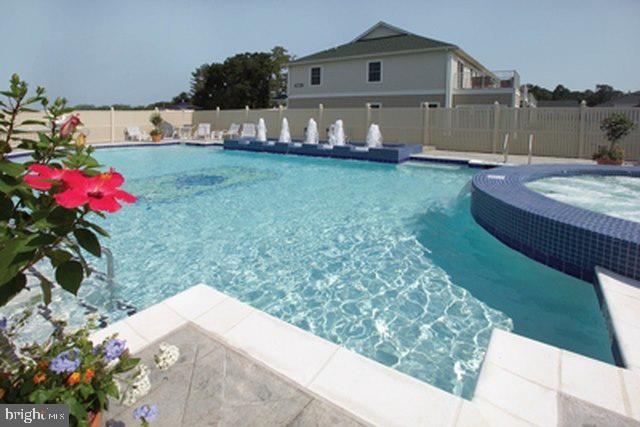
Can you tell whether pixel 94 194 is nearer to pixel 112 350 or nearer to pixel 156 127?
pixel 112 350

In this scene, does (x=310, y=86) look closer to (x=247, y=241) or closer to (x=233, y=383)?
(x=247, y=241)

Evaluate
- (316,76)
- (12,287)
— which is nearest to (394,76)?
(316,76)

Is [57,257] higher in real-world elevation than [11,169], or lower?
lower

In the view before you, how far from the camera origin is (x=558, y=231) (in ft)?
14.5

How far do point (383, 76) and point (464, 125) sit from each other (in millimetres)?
7182

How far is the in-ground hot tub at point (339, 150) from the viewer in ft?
45.5

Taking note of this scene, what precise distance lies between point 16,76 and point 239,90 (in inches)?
1816

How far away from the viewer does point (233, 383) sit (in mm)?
2139

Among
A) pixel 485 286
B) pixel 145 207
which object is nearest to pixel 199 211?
pixel 145 207

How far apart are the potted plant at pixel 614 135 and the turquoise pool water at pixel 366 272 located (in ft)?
20.1

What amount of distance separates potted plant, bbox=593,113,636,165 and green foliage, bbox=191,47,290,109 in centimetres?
3668

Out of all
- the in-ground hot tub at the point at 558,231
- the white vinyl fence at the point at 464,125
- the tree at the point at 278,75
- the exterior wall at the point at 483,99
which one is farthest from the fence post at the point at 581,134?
the tree at the point at 278,75

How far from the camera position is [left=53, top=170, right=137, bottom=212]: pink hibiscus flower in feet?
3.01

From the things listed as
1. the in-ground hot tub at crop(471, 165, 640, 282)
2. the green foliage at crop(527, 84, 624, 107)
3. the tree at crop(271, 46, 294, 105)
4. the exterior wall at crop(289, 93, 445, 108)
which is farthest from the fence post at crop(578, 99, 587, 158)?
the green foliage at crop(527, 84, 624, 107)
